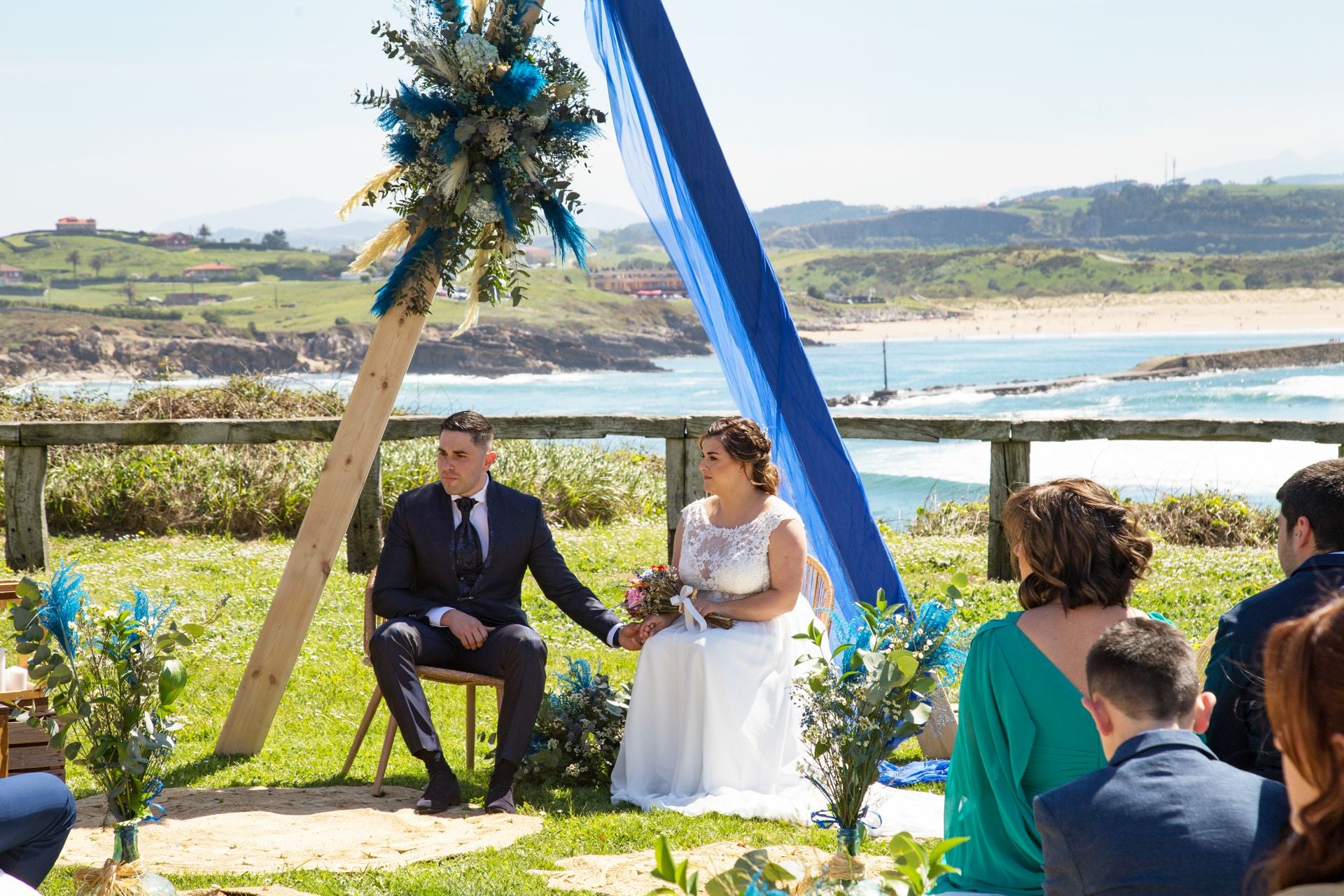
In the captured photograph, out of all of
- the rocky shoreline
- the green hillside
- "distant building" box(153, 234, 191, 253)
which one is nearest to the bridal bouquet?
the rocky shoreline

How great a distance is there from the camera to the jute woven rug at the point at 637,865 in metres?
3.65

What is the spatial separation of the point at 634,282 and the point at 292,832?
10894 centimetres

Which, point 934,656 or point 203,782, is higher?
point 934,656

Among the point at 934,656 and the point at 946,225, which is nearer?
the point at 934,656

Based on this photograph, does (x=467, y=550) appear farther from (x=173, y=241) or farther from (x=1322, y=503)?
(x=173, y=241)

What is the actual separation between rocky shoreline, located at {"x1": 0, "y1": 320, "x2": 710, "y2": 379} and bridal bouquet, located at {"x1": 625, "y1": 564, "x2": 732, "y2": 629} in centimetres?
5084

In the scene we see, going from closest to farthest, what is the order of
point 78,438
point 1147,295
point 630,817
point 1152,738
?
point 1152,738, point 630,817, point 78,438, point 1147,295

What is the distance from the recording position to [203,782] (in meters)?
4.93

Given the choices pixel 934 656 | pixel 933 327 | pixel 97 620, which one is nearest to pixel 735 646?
pixel 934 656

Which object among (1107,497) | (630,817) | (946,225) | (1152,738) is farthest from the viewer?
(946,225)

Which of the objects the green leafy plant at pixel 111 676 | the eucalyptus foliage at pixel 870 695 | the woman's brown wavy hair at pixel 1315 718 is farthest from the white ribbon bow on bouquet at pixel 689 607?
the woman's brown wavy hair at pixel 1315 718

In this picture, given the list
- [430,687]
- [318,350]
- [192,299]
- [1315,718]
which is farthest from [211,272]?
[1315,718]

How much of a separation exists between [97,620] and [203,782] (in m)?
2.06

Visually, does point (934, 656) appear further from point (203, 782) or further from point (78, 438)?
point (78, 438)
